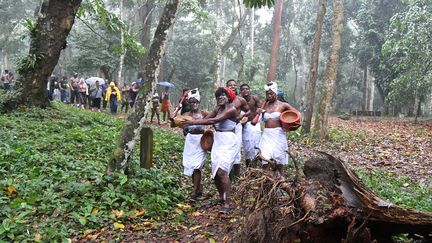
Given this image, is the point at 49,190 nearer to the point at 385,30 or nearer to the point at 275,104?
the point at 275,104

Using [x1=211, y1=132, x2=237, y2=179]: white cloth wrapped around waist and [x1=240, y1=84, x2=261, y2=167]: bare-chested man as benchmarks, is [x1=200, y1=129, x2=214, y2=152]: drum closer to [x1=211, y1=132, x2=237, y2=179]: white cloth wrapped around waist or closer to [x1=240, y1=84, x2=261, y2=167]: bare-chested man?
[x1=211, y1=132, x2=237, y2=179]: white cloth wrapped around waist

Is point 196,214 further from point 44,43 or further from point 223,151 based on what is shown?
point 44,43

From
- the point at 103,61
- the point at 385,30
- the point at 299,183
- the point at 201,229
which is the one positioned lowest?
the point at 201,229

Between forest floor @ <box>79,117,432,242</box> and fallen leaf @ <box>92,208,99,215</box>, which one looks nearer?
forest floor @ <box>79,117,432,242</box>

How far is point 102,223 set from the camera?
18.7ft

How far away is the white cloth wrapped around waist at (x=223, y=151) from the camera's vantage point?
6418 mm

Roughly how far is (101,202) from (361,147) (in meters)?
10.1

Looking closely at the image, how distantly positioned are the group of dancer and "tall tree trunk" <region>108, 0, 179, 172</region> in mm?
819

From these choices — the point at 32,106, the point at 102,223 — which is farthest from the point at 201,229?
the point at 32,106

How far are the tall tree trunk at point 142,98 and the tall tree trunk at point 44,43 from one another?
19.5 ft

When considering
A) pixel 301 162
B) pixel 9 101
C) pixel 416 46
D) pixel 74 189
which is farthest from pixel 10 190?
pixel 416 46

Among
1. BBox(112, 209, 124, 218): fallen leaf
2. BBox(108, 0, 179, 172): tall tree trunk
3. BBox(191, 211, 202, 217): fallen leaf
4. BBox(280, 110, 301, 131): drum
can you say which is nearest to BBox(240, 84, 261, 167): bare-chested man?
BBox(280, 110, 301, 131): drum

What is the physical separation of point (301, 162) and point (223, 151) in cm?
436

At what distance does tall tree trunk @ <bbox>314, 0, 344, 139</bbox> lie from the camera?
561 inches
